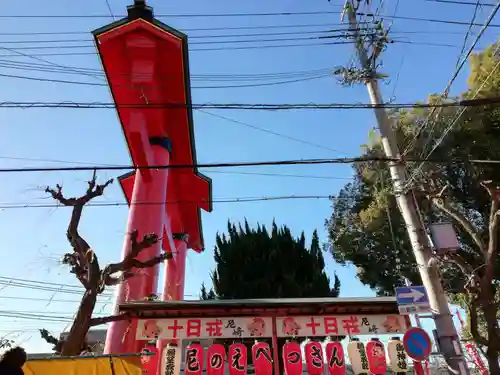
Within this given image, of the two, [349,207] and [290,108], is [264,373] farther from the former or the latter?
[349,207]

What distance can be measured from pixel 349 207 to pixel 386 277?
4.36 metres

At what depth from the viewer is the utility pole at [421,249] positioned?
289 inches

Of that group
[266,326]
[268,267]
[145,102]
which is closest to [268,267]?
[268,267]

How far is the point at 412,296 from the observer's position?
7965 millimetres

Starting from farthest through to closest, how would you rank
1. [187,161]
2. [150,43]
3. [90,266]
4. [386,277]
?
[386,277], [187,161], [150,43], [90,266]

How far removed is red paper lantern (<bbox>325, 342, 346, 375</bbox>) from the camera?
33.3 ft

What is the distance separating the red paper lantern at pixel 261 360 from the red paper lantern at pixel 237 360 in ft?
0.99

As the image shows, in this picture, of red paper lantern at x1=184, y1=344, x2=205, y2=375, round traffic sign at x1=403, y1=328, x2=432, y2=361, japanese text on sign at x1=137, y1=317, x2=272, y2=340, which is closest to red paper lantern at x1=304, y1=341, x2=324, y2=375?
japanese text on sign at x1=137, y1=317, x2=272, y2=340

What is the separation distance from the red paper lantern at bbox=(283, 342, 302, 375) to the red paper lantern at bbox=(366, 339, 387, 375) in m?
1.98

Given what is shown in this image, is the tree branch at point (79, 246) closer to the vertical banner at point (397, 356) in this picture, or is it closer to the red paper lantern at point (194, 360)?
the red paper lantern at point (194, 360)

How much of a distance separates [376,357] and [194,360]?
16.5ft

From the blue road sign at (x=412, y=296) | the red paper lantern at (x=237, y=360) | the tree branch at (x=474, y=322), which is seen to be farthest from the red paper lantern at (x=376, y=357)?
the red paper lantern at (x=237, y=360)

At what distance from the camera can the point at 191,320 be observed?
10445 millimetres

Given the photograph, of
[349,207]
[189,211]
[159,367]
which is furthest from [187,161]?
[349,207]
